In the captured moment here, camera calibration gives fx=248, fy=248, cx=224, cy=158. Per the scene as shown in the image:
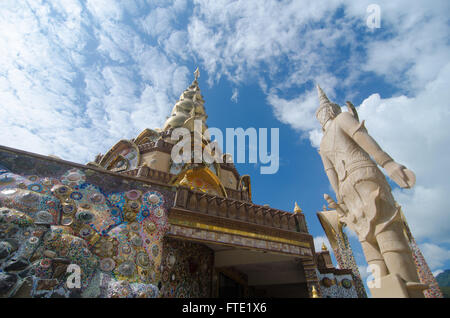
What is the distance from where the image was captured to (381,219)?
14.9 ft

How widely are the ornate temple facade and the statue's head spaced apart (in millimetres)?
4723

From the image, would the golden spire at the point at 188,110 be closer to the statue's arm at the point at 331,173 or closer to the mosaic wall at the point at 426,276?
the statue's arm at the point at 331,173

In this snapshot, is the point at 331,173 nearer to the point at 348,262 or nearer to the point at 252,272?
the point at 348,262

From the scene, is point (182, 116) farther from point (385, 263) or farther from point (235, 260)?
point (385, 263)

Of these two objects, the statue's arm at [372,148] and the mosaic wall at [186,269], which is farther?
the mosaic wall at [186,269]

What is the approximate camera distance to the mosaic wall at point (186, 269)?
7758 mm

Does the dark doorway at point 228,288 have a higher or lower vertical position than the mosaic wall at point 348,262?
lower

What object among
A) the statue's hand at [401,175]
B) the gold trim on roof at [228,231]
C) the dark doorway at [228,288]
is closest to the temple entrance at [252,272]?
the dark doorway at [228,288]

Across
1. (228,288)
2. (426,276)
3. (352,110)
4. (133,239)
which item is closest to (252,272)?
(228,288)

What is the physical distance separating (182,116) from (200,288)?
1672cm

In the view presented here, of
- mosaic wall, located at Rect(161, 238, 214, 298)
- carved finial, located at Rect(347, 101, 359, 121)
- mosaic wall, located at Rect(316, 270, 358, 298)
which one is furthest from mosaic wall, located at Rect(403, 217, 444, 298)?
mosaic wall, located at Rect(161, 238, 214, 298)

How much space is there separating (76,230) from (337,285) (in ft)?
33.3

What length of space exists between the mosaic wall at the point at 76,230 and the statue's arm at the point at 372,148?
6.05 m
